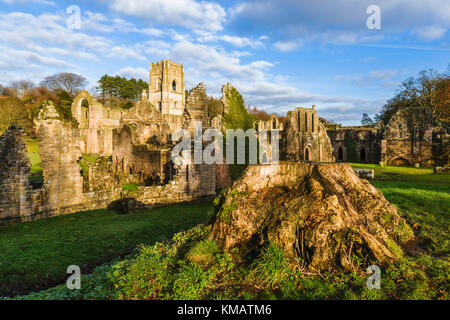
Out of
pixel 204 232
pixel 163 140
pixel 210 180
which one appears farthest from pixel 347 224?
pixel 163 140

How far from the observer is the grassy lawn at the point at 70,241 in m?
5.27

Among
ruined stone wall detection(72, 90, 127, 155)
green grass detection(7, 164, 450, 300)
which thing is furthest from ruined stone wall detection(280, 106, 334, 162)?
green grass detection(7, 164, 450, 300)

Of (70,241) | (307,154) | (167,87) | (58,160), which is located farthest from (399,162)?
(167,87)

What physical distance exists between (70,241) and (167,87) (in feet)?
213

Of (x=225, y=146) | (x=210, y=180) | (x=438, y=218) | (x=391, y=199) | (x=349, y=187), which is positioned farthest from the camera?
(x=225, y=146)

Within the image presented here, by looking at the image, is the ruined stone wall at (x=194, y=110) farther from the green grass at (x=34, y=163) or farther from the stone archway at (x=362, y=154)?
the stone archway at (x=362, y=154)

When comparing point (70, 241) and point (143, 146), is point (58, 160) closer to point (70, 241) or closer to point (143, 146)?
point (70, 241)

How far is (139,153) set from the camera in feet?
68.8

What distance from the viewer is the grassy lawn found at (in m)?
5.27
